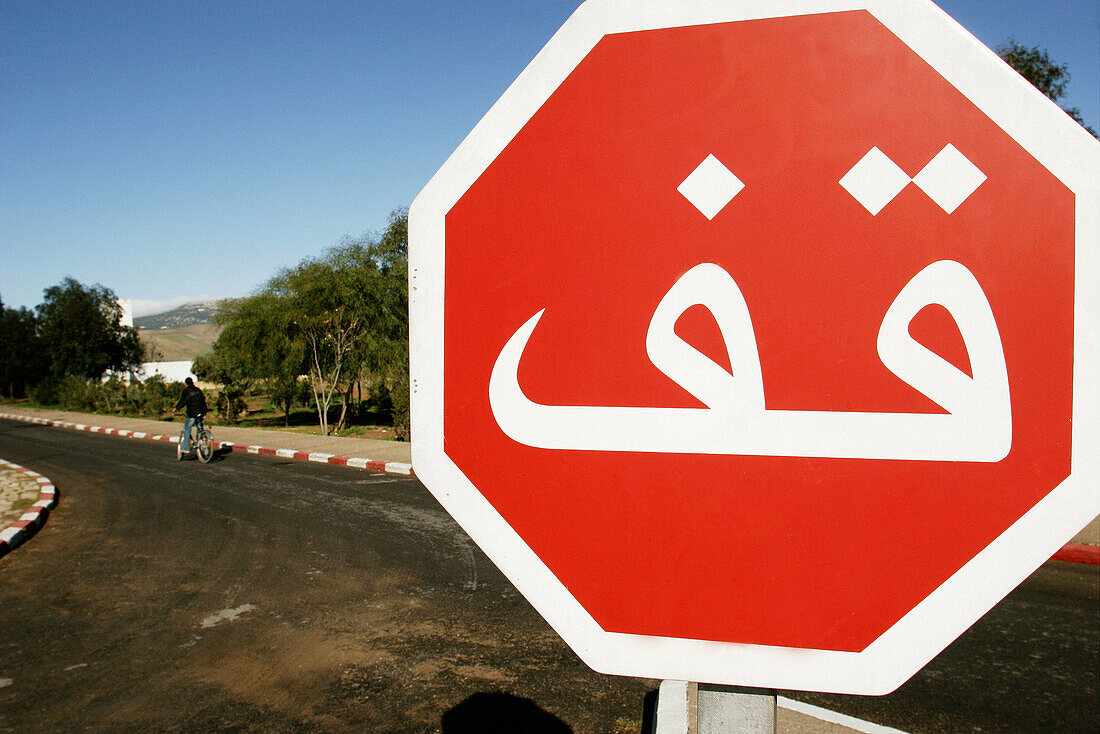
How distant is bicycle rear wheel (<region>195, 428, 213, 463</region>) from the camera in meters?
13.0

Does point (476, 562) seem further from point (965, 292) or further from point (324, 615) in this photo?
point (965, 292)

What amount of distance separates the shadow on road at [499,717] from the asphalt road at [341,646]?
0.04ft

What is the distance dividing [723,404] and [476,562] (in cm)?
580

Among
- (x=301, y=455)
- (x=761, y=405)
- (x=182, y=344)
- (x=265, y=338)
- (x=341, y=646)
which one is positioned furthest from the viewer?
(x=182, y=344)

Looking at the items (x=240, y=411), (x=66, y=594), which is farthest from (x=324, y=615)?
(x=240, y=411)

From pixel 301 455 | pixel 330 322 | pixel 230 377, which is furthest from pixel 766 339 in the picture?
pixel 230 377

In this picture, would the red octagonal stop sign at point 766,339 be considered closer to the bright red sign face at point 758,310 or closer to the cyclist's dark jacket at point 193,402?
the bright red sign face at point 758,310

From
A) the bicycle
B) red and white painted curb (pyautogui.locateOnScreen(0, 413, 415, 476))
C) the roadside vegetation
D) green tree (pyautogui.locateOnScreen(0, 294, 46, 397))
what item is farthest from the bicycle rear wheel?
green tree (pyautogui.locateOnScreen(0, 294, 46, 397))

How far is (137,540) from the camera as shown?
7102 mm

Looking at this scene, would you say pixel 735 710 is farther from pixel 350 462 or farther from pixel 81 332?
pixel 81 332

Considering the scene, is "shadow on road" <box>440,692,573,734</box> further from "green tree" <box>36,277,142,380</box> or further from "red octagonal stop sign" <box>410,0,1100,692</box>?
"green tree" <box>36,277,142,380</box>

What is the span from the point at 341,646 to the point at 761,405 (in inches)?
172

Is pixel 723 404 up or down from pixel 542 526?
up

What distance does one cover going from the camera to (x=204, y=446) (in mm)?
13055
